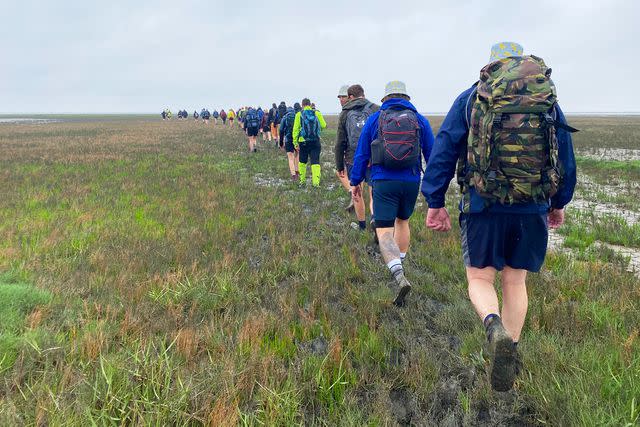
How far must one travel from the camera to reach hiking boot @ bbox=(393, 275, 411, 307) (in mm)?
3602

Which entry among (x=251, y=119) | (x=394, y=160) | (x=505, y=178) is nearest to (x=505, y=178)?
(x=505, y=178)

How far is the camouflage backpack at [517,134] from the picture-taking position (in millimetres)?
2150

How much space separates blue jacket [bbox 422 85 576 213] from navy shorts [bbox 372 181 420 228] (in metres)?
1.36

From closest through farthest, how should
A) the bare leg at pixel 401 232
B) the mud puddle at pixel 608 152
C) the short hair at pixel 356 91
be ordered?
the bare leg at pixel 401 232 → the short hair at pixel 356 91 → the mud puddle at pixel 608 152

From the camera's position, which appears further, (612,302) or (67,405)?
(612,302)

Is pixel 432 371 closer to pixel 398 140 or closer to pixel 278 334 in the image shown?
pixel 278 334

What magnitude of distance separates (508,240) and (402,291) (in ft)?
4.62

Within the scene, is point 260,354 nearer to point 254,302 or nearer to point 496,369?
point 254,302

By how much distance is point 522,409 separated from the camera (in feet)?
7.79

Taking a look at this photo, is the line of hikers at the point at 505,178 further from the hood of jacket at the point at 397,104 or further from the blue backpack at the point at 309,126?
the blue backpack at the point at 309,126

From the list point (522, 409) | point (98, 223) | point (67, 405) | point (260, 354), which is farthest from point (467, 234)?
point (98, 223)

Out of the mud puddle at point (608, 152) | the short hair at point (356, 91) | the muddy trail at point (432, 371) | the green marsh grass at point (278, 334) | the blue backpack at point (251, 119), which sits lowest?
the muddy trail at point (432, 371)

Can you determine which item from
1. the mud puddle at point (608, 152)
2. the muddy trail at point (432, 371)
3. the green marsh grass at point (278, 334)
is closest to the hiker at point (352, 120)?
the green marsh grass at point (278, 334)

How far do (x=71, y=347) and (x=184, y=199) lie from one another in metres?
6.22
